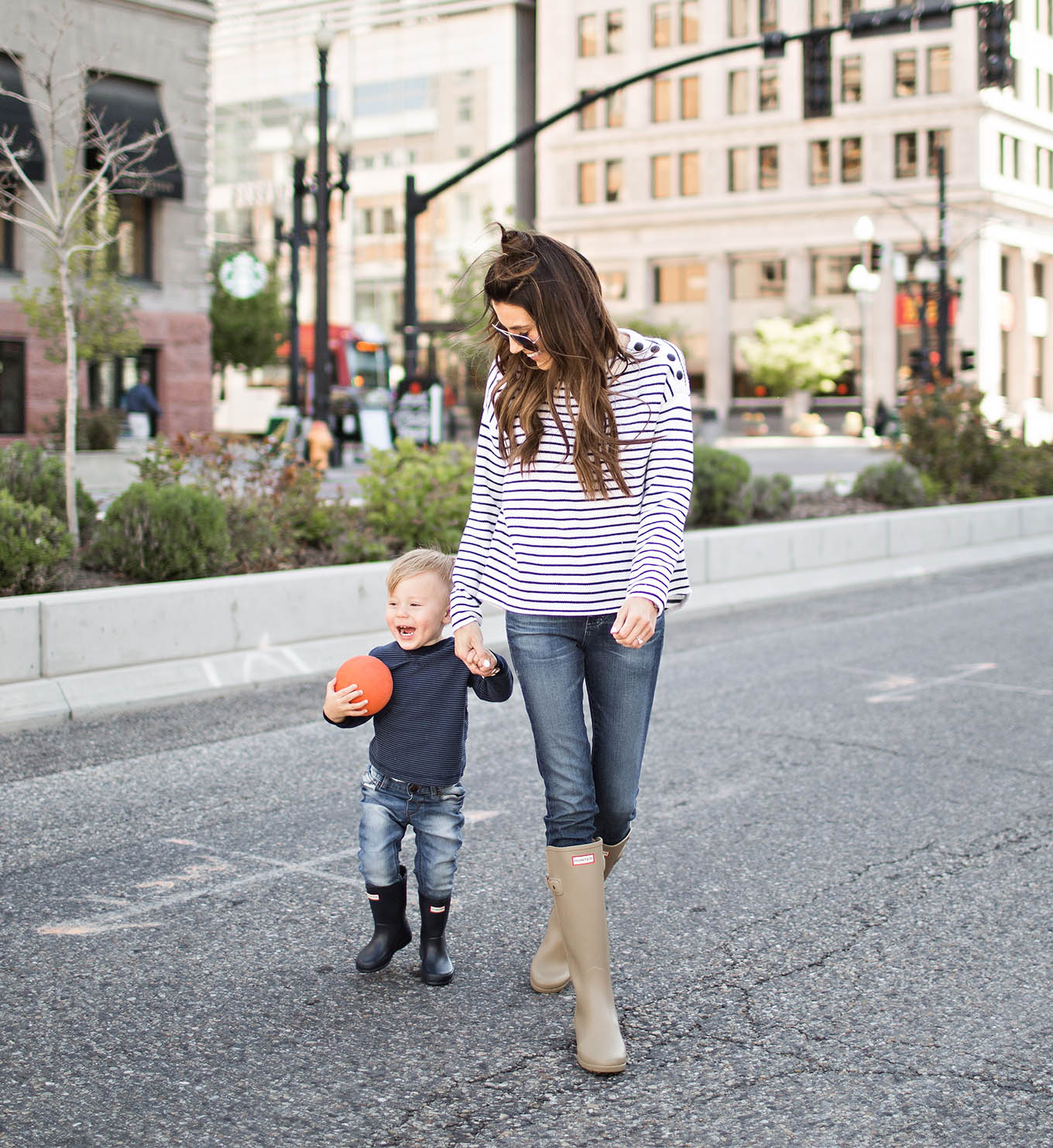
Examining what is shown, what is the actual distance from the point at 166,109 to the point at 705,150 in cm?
5127

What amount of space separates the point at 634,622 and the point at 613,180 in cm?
7864

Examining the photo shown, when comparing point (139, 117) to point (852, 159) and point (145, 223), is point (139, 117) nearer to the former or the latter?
point (145, 223)

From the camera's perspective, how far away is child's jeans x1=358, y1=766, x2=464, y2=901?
3857mm

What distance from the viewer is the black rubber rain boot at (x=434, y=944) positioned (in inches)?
155

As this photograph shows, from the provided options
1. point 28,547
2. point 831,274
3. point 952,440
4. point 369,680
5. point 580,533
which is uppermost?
point 831,274

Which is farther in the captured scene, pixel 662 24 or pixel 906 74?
pixel 662 24

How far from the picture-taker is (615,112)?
7788 cm

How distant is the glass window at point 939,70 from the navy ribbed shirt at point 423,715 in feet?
239

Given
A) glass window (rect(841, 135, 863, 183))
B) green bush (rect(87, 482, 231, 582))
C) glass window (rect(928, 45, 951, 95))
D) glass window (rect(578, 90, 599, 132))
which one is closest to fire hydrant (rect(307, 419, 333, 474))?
green bush (rect(87, 482, 231, 582))

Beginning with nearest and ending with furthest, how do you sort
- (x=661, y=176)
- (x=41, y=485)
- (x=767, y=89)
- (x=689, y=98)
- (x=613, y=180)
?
(x=41, y=485), (x=767, y=89), (x=689, y=98), (x=661, y=176), (x=613, y=180)

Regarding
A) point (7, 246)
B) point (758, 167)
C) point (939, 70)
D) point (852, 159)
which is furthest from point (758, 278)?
point (7, 246)

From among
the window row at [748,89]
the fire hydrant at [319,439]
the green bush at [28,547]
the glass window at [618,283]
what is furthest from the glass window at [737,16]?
the green bush at [28,547]

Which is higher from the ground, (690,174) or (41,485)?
(690,174)

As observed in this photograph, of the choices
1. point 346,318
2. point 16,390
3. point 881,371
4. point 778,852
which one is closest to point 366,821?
point 778,852
